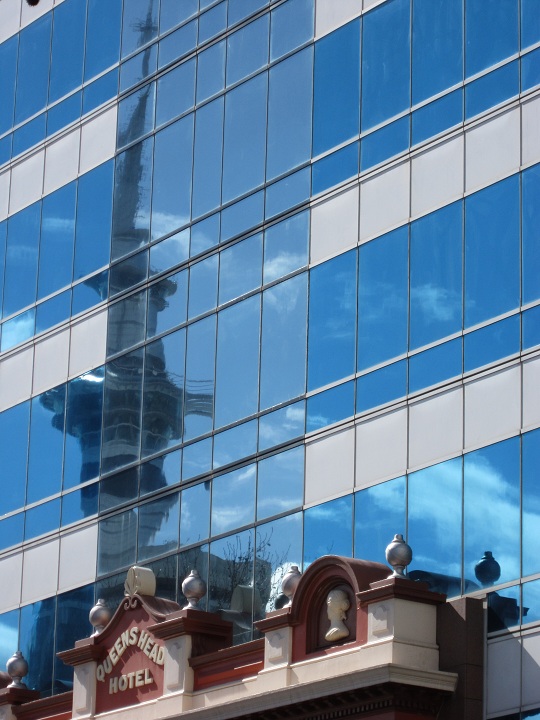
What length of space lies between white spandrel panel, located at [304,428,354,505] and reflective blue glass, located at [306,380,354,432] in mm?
304

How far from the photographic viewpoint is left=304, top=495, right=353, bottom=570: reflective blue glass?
31.2 m

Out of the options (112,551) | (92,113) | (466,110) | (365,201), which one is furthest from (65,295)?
(466,110)

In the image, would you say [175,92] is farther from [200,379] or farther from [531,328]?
[531,328]

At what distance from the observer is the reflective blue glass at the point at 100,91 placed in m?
42.5

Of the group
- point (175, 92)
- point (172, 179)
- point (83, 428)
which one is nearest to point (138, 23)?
point (175, 92)

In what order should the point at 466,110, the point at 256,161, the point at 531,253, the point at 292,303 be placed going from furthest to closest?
the point at 256,161
the point at 292,303
the point at 466,110
the point at 531,253

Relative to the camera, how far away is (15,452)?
138 feet

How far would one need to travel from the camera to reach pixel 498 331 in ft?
95.9

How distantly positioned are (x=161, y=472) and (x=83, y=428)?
11.7 feet

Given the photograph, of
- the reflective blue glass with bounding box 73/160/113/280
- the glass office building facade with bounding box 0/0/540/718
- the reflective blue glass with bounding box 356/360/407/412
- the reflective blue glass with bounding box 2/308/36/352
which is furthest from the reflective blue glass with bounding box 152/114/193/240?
the reflective blue glass with bounding box 356/360/407/412

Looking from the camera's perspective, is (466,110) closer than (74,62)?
Yes

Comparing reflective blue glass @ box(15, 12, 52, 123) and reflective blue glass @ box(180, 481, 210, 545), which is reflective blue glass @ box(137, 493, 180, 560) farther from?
reflective blue glass @ box(15, 12, 52, 123)

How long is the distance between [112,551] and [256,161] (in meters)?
8.49

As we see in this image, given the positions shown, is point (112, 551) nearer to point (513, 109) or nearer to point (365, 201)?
point (365, 201)
